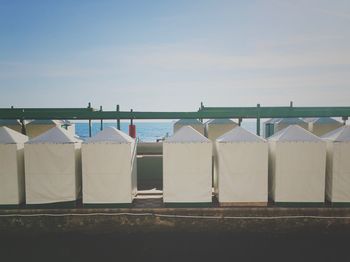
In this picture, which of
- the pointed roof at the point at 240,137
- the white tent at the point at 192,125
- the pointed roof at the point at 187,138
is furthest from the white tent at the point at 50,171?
the white tent at the point at 192,125

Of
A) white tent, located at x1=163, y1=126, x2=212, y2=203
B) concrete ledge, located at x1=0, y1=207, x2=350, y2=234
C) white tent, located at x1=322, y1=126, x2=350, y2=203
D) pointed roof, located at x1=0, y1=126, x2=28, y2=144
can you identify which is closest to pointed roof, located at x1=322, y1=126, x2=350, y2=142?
white tent, located at x1=322, y1=126, x2=350, y2=203

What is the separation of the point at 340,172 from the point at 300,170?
5.52 ft

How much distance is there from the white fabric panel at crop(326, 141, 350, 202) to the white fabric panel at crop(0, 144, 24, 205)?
525 inches

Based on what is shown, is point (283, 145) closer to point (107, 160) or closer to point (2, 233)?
point (107, 160)

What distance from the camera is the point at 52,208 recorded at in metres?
12.0

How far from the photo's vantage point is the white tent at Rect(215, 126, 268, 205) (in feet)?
39.8

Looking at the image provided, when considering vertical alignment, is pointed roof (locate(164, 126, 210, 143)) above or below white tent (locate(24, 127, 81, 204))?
above

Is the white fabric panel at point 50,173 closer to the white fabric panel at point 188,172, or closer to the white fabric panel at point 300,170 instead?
the white fabric panel at point 188,172

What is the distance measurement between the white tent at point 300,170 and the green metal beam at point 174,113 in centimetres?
492

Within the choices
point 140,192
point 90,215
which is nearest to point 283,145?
point 140,192

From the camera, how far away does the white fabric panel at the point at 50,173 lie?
1203 cm

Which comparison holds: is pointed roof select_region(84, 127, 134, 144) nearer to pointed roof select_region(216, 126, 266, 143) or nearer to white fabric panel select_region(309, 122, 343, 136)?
pointed roof select_region(216, 126, 266, 143)

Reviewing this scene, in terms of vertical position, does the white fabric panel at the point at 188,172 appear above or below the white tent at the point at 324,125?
below

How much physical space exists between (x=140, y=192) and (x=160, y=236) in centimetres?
365
